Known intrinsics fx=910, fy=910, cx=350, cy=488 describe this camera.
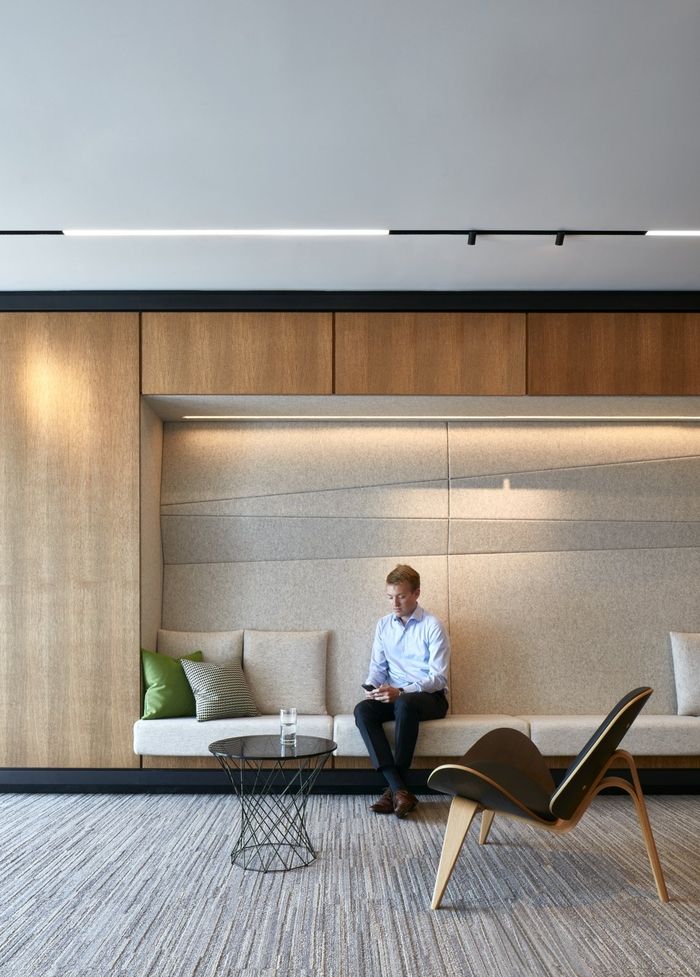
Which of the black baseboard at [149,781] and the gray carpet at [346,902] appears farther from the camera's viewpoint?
the black baseboard at [149,781]

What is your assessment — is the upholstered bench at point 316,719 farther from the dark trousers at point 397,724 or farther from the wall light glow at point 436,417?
the wall light glow at point 436,417

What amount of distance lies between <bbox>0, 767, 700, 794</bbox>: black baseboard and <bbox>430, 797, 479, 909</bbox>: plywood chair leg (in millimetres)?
1921

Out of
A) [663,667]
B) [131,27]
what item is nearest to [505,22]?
[131,27]

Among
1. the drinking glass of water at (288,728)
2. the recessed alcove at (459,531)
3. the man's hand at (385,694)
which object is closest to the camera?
the drinking glass of water at (288,728)

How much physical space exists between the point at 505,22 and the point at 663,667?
4483 millimetres

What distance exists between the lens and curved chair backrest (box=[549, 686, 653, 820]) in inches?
135

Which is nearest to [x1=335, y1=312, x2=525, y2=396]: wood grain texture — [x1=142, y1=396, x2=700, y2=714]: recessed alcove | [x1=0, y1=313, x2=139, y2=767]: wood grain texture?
[x1=142, y1=396, x2=700, y2=714]: recessed alcove

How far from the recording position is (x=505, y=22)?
9.29ft

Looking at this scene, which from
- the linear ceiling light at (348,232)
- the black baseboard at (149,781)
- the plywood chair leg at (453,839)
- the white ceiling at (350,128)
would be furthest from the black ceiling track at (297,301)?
the plywood chair leg at (453,839)

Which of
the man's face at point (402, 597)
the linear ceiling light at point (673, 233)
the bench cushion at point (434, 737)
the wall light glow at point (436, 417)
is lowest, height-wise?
the bench cushion at point (434, 737)

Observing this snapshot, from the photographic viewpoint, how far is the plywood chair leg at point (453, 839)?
348cm

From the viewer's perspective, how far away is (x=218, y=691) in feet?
18.2

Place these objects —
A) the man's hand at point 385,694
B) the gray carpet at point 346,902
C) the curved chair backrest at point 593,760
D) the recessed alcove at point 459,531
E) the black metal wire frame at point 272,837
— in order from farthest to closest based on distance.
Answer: the recessed alcove at point 459,531 → the man's hand at point 385,694 → the black metal wire frame at point 272,837 → the curved chair backrest at point 593,760 → the gray carpet at point 346,902

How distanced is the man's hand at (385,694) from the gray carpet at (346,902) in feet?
2.21
